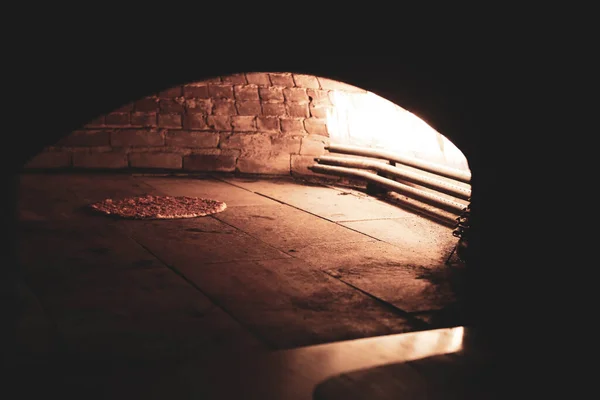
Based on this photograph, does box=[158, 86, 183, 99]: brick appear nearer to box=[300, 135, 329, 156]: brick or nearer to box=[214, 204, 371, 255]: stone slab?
box=[300, 135, 329, 156]: brick

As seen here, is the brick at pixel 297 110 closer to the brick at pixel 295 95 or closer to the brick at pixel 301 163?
the brick at pixel 295 95

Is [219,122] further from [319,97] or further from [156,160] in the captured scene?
[319,97]

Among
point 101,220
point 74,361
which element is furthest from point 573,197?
point 101,220

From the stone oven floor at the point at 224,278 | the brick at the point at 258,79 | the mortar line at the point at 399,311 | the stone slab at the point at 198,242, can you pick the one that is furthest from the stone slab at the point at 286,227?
the brick at the point at 258,79

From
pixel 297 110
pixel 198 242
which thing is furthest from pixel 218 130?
pixel 198 242

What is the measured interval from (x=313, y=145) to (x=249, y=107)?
1.08m

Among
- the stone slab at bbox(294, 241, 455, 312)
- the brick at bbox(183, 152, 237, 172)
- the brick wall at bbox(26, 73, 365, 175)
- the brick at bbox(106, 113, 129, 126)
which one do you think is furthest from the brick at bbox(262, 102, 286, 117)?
the stone slab at bbox(294, 241, 455, 312)

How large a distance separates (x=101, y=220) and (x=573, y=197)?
13.3ft

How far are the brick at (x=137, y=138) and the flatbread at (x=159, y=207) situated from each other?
1.74 meters

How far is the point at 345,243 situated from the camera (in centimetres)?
519

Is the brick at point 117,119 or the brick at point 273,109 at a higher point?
the brick at point 273,109

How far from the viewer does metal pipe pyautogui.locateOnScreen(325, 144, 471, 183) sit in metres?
6.35

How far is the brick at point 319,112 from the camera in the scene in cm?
870

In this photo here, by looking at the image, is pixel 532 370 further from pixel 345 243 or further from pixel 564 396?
pixel 345 243
